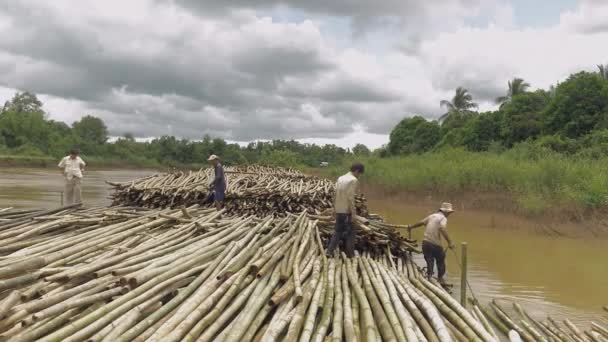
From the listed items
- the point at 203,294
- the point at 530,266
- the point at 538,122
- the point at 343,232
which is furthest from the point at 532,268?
the point at 538,122

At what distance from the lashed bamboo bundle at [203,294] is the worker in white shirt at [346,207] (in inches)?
23.8

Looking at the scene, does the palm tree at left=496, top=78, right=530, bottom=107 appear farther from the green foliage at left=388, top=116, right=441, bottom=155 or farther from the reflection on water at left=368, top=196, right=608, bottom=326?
the reflection on water at left=368, top=196, right=608, bottom=326

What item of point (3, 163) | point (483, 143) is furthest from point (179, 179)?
point (3, 163)

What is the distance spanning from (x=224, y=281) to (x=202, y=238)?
1810 millimetres

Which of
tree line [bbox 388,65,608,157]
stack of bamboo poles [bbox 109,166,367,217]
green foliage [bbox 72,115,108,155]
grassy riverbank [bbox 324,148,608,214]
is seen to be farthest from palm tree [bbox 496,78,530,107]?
green foliage [bbox 72,115,108,155]

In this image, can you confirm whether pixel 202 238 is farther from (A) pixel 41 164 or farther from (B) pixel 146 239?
(A) pixel 41 164

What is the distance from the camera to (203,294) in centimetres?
423

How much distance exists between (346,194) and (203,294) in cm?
309

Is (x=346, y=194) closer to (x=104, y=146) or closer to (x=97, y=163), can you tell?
(x=97, y=163)

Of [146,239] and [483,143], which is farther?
[483,143]

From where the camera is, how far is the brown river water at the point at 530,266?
745 cm

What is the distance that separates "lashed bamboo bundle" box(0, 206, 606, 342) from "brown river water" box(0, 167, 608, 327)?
2294 mm

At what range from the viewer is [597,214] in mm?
13508

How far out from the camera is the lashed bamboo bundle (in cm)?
358
